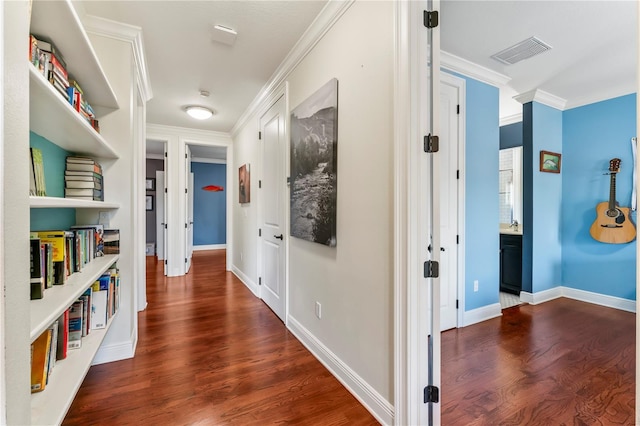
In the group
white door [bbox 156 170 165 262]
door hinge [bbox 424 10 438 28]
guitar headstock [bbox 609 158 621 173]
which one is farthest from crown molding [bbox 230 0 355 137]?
white door [bbox 156 170 165 262]

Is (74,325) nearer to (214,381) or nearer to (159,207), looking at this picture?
(214,381)

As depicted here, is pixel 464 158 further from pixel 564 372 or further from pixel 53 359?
pixel 53 359

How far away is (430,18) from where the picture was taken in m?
1.40

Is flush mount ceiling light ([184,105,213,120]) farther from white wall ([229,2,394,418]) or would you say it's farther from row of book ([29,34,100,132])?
row of book ([29,34,100,132])

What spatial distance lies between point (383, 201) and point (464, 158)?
1726 mm

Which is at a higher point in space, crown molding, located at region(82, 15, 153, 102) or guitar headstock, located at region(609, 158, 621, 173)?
crown molding, located at region(82, 15, 153, 102)

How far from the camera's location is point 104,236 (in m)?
2.07

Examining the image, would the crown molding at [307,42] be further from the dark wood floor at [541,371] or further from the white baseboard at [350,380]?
the dark wood floor at [541,371]

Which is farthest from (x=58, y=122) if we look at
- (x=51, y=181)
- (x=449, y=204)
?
(x=449, y=204)

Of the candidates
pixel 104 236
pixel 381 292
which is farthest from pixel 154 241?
pixel 381 292

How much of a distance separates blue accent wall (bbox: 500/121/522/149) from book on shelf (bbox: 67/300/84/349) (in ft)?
16.9

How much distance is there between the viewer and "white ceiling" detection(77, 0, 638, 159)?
196 centimetres

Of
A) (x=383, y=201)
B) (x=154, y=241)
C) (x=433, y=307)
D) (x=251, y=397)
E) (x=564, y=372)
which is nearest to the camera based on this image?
(x=433, y=307)

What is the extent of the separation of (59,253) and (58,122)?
632 mm
